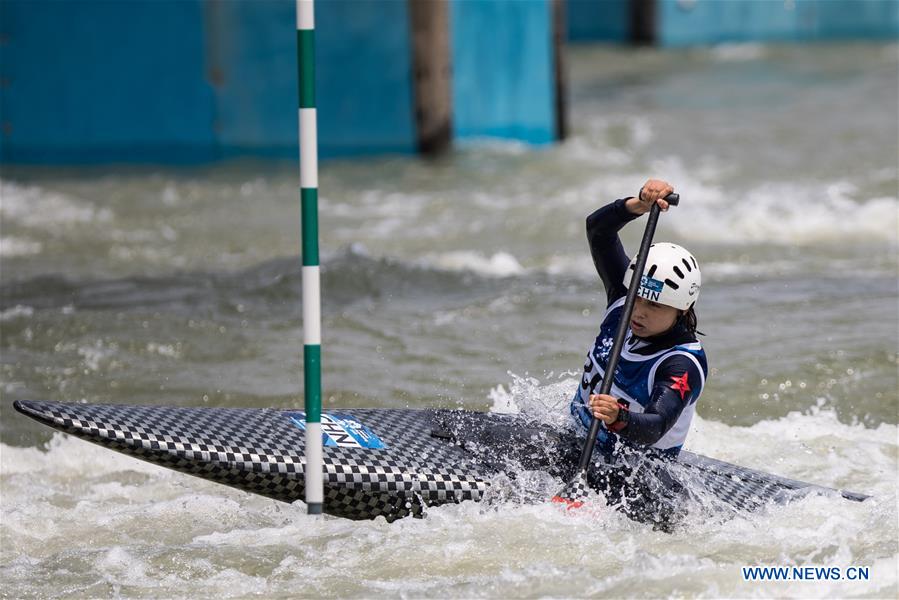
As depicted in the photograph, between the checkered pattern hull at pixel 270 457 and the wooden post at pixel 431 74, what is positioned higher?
the wooden post at pixel 431 74

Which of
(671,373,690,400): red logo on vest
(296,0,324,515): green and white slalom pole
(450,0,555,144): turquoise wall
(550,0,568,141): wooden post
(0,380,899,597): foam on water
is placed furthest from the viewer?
(550,0,568,141): wooden post

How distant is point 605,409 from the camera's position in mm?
4191

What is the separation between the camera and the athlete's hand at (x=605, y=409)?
4.19 m

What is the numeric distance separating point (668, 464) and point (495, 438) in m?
0.64

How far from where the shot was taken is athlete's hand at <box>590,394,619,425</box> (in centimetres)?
419

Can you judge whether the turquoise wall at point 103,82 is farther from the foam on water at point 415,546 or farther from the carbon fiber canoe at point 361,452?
the carbon fiber canoe at point 361,452

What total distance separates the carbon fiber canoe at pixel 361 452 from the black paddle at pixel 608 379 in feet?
0.54

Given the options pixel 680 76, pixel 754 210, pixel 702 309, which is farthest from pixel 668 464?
pixel 680 76

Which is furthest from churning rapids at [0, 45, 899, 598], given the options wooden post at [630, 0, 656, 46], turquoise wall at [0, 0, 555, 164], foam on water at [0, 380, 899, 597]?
wooden post at [630, 0, 656, 46]

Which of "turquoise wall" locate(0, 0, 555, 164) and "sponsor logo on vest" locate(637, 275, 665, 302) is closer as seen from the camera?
"sponsor logo on vest" locate(637, 275, 665, 302)

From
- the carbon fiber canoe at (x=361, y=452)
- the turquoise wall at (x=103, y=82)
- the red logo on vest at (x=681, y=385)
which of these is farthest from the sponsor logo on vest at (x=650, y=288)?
the turquoise wall at (x=103, y=82)

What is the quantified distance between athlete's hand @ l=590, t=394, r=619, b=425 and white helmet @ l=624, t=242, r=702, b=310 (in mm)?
413

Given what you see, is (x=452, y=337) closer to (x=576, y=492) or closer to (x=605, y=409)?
(x=576, y=492)

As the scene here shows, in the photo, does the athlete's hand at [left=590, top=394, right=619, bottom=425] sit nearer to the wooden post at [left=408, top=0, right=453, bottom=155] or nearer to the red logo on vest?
the red logo on vest
